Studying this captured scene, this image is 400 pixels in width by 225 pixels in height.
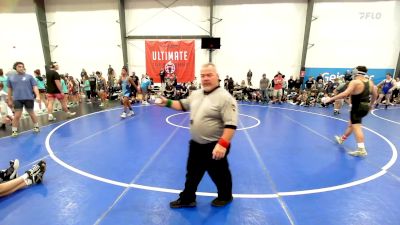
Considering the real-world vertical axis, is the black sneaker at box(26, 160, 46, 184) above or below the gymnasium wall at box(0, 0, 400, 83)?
below

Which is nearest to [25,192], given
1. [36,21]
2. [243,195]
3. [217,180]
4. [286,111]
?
[217,180]

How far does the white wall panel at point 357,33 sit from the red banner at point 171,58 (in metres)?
8.69

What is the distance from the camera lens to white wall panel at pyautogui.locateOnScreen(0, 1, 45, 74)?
18.7 metres

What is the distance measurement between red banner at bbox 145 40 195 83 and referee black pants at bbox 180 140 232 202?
15.1m

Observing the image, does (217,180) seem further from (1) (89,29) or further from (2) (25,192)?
(1) (89,29)

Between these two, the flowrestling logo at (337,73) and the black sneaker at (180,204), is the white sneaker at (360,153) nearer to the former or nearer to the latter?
the black sneaker at (180,204)

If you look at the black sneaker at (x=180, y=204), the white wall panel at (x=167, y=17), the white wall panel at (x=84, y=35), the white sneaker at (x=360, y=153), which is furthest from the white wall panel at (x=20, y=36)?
the white sneaker at (x=360, y=153)

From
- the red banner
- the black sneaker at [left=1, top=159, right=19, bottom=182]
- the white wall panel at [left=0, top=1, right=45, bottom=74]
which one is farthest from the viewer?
the white wall panel at [left=0, top=1, right=45, bottom=74]

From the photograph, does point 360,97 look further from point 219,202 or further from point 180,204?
point 180,204

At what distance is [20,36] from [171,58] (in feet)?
38.9

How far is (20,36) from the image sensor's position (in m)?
18.9

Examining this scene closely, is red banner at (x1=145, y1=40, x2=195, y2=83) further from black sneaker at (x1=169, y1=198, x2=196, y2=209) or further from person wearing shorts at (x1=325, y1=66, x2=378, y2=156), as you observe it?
black sneaker at (x1=169, y1=198, x2=196, y2=209)

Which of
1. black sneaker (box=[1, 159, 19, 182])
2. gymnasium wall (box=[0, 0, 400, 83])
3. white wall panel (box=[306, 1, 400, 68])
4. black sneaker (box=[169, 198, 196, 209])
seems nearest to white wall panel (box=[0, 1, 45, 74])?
gymnasium wall (box=[0, 0, 400, 83])

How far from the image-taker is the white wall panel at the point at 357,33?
15.8 m
